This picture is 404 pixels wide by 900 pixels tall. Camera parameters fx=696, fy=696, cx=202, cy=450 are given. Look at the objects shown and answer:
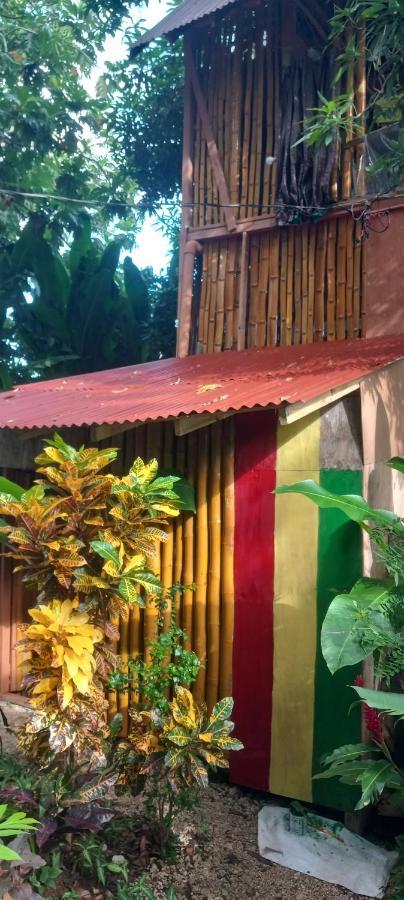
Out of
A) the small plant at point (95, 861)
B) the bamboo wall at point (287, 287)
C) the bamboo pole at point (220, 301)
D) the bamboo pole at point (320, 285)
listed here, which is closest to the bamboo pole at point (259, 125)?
the bamboo wall at point (287, 287)

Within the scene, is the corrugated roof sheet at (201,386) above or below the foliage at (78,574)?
above

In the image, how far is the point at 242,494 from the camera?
14.3ft

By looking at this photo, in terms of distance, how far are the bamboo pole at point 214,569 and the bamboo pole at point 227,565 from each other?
0.10ft

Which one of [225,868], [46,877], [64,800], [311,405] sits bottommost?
[225,868]

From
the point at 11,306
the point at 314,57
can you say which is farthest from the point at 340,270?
the point at 11,306

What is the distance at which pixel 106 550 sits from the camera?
10.5 ft

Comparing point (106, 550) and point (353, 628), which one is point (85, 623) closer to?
point (106, 550)

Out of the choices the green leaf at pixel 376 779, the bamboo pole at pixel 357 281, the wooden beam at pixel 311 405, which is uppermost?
the bamboo pole at pixel 357 281

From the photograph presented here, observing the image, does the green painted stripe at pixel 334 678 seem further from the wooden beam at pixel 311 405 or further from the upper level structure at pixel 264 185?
the upper level structure at pixel 264 185

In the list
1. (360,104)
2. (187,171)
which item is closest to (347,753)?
(360,104)

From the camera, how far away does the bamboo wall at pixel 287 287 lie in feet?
20.0

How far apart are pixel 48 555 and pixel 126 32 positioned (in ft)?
30.5

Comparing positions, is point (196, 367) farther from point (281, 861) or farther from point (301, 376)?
point (281, 861)

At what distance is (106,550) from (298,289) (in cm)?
400
